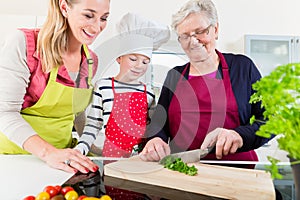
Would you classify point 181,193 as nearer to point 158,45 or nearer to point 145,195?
point 145,195

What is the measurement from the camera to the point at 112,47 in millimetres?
1209

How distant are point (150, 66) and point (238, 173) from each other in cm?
54

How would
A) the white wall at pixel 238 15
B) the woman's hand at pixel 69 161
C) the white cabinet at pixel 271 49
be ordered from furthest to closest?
the white wall at pixel 238 15, the white cabinet at pixel 271 49, the woman's hand at pixel 69 161

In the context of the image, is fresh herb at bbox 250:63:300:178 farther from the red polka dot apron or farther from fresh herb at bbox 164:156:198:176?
the red polka dot apron

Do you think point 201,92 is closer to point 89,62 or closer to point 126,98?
point 126,98

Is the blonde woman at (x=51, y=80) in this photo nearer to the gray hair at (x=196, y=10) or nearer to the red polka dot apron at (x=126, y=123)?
the red polka dot apron at (x=126, y=123)

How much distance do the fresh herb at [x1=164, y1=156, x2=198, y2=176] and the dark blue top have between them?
30 centimetres

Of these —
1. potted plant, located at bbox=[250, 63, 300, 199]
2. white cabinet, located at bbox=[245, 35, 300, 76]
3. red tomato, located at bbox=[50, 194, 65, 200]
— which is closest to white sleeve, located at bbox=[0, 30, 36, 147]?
red tomato, located at bbox=[50, 194, 65, 200]

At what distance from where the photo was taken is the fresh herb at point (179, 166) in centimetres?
78

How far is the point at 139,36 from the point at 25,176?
576 mm

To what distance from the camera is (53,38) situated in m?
1.08

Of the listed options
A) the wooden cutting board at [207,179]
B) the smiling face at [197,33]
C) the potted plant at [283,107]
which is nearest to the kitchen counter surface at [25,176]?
the wooden cutting board at [207,179]

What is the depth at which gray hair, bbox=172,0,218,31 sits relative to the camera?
1166 mm

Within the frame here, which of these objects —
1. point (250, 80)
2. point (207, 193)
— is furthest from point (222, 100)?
point (207, 193)
